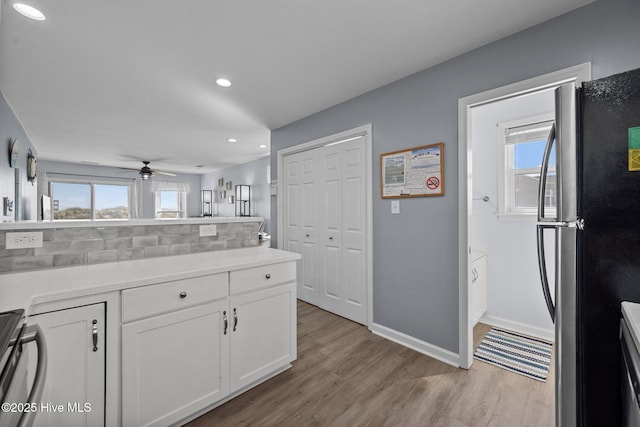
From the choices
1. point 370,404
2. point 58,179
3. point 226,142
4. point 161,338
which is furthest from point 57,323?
point 58,179

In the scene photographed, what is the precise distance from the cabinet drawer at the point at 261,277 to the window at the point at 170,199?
7.67 metres

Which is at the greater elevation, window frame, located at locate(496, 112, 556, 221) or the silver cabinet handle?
window frame, located at locate(496, 112, 556, 221)

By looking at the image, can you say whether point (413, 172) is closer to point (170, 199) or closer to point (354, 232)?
point (354, 232)

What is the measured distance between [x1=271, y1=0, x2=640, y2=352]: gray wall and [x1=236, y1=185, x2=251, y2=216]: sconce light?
413 centimetres

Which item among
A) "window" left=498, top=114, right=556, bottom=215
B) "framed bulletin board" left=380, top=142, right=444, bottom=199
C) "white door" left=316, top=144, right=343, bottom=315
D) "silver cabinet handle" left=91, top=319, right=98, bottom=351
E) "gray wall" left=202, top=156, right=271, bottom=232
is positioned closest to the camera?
"silver cabinet handle" left=91, top=319, right=98, bottom=351

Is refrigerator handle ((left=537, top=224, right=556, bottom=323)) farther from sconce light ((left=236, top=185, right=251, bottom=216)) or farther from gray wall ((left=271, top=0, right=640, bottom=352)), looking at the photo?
sconce light ((left=236, top=185, right=251, bottom=216))

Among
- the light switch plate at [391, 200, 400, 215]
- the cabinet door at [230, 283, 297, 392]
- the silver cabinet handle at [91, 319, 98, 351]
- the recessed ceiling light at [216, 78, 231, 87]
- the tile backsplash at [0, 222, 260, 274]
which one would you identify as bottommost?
the cabinet door at [230, 283, 297, 392]

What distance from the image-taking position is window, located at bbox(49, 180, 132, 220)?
6910 millimetres

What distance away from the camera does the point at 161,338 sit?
1382 mm

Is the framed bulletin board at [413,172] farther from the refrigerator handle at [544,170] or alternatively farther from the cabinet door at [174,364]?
the cabinet door at [174,364]

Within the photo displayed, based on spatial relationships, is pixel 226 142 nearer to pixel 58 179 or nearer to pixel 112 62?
pixel 112 62

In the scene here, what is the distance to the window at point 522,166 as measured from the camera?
8.61ft

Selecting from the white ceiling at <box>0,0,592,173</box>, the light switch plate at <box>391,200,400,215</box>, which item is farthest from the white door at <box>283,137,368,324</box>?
the white ceiling at <box>0,0,592,173</box>

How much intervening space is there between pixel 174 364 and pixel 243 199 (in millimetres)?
5494
